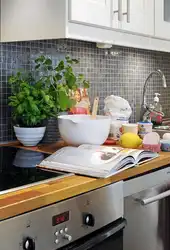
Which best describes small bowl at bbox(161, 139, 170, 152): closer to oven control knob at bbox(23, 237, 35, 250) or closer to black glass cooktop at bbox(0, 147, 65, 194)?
black glass cooktop at bbox(0, 147, 65, 194)

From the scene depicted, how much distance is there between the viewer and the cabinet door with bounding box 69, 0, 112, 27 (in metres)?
1.51

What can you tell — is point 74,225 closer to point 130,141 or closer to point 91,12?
point 130,141

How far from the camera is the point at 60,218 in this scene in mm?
1101

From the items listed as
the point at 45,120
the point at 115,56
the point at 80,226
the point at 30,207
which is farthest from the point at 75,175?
the point at 115,56

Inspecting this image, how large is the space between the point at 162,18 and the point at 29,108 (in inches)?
37.6

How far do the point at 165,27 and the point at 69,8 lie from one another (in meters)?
0.84

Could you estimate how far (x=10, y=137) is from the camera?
1.80 m

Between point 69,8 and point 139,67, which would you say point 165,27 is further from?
point 69,8

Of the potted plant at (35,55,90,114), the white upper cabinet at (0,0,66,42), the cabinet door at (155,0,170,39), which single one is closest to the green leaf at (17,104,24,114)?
the potted plant at (35,55,90,114)

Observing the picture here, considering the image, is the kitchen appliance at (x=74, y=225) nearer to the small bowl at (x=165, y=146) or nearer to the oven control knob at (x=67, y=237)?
the oven control knob at (x=67, y=237)

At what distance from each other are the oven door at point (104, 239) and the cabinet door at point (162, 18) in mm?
1150

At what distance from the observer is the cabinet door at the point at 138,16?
5.95ft

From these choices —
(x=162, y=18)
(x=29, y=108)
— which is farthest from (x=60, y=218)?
(x=162, y=18)

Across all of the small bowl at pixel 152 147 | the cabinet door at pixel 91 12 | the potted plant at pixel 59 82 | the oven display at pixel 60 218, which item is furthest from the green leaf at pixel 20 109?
the oven display at pixel 60 218
